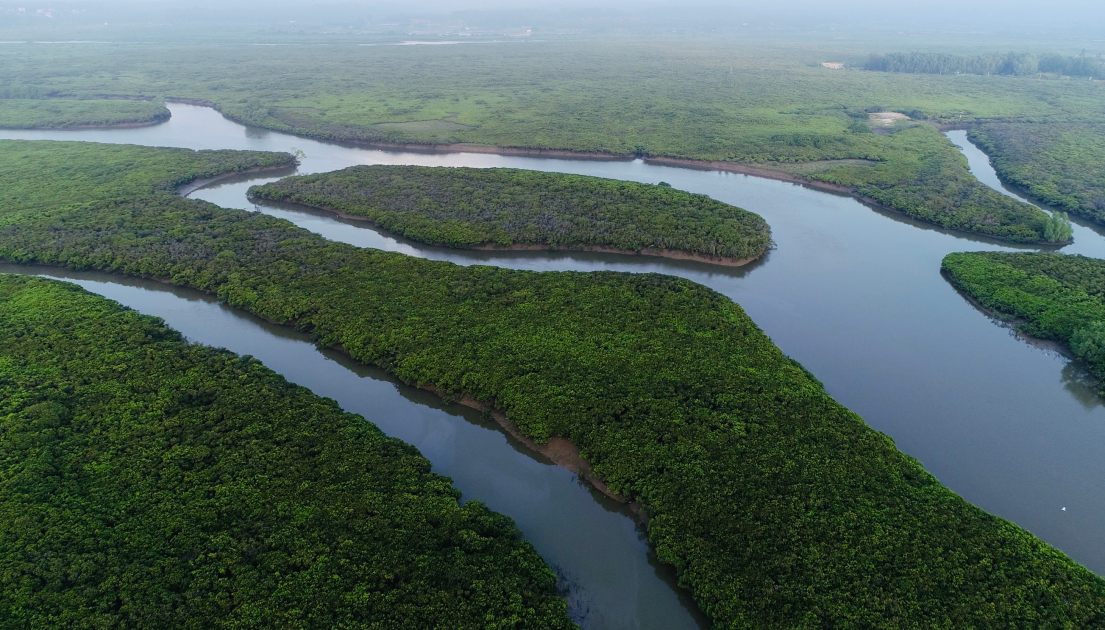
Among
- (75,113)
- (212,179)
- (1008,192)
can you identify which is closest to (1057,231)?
(1008,192)

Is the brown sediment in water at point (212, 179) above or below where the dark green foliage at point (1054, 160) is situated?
below

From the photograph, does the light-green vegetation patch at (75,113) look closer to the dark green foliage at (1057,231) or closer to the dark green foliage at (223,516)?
the dark green foliage at (223,516)

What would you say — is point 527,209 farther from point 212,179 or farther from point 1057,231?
point 1057,231

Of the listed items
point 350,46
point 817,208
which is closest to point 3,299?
point 817,208

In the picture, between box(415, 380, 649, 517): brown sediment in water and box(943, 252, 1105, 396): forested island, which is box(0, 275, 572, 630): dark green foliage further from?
box(943, 252, 1105, 396): forested island

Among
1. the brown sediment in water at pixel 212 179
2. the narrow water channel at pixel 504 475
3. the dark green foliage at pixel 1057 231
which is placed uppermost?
the brown sediment in water at pixel 212 179

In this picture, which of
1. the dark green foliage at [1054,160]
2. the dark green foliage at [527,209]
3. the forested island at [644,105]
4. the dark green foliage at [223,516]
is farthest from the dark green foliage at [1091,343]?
the dark green foliage at [223,516]
